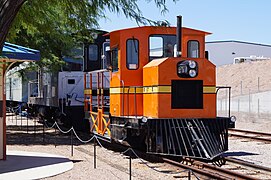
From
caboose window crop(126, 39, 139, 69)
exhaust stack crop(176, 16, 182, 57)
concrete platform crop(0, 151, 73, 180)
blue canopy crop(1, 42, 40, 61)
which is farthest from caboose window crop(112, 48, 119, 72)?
concrete platform crop(0, 151, 73, 180)

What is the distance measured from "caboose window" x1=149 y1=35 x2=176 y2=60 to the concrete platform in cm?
345

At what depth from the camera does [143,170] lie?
33.9 feet

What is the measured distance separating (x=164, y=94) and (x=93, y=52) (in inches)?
307

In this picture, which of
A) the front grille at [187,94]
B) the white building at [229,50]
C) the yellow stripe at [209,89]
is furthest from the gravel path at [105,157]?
the white building at [229,50]

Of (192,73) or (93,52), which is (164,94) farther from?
(93,52)

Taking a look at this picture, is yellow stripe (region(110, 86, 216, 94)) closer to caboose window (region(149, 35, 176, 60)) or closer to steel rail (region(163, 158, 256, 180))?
caboose window (region(149, 35, 176, 60))

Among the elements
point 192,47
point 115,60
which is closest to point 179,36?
point 192,47

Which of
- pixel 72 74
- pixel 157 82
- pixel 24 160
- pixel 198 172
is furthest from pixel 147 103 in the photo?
pixel 72 74

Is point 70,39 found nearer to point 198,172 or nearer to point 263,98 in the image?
point 198,172

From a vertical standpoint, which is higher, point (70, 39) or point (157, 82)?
point (70, 39)

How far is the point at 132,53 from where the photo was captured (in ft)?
39.1

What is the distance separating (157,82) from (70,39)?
668 centimetres

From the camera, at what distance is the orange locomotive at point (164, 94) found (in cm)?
1066

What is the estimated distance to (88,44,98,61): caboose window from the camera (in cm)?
1822
